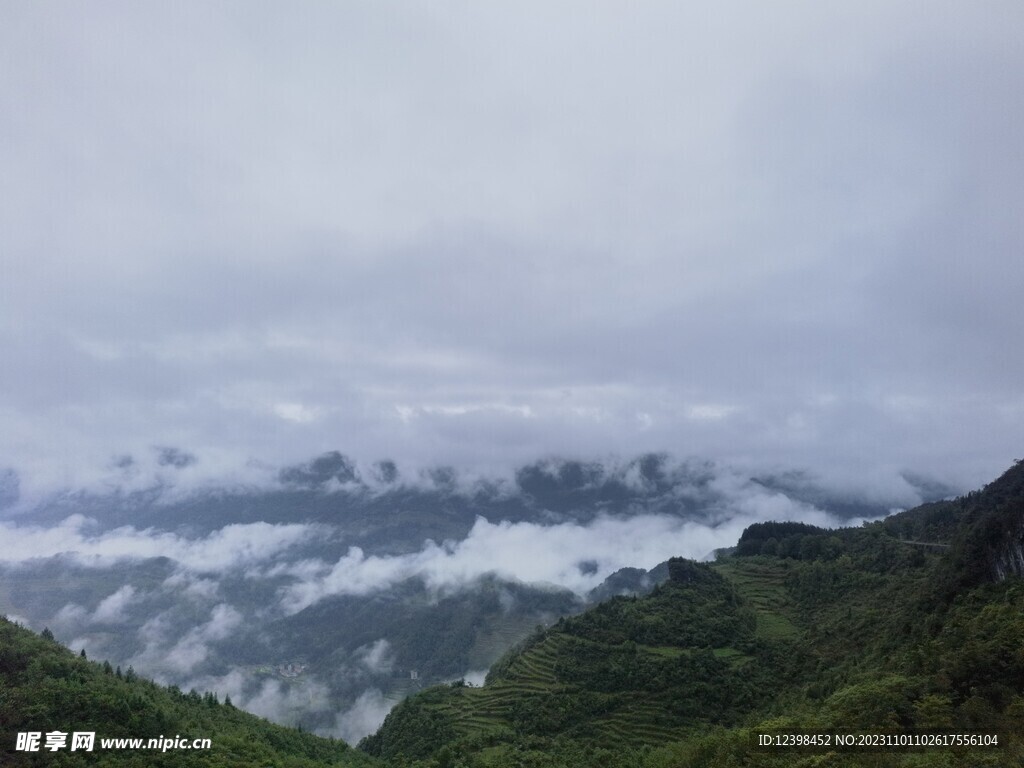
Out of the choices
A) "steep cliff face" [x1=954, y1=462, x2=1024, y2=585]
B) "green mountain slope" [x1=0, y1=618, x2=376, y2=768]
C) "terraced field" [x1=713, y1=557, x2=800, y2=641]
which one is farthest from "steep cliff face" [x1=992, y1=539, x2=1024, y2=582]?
"green mountain slope" [x1=0, y1=618, x2=376, y2=768]

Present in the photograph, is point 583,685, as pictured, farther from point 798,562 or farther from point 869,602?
point 798,562

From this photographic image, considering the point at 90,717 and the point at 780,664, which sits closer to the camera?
the point at 90,717

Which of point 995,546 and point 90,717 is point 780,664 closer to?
point 995,546

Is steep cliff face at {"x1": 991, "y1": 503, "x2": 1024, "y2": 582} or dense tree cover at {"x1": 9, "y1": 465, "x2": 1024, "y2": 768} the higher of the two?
steep cliff face at {"x1": 991, "y1": 503, "x2": 1024, "y2": 582}

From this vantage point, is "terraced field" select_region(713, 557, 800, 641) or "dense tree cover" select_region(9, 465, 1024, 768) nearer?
"dense tree cover" select_region(9, 465, 1024, 768)

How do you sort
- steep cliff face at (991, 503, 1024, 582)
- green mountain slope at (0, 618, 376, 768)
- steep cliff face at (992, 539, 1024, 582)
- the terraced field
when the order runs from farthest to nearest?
the terraced field < steep cliff face at (991, 503, 1024, 582) < steep cliff face at (992, 539, 1024, 582) < green mountain slope at (0, 618, 376, 768)

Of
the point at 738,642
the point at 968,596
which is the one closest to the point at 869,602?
the point at 738,642

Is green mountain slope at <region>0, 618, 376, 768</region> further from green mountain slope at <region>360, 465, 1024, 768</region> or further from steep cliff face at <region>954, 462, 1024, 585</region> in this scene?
steep cliff face at <region>954, 462, 1024, 585</region>

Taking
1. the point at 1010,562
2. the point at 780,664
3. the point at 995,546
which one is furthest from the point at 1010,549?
the point at 780,664

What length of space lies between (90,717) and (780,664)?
83.6 meters

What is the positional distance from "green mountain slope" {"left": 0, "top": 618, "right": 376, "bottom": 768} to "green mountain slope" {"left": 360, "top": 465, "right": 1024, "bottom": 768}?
77.0 feet

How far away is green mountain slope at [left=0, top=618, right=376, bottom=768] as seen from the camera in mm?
45031

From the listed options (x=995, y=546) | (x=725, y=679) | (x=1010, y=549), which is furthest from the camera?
(x=725, y=679)

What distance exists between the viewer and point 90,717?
49969mm
